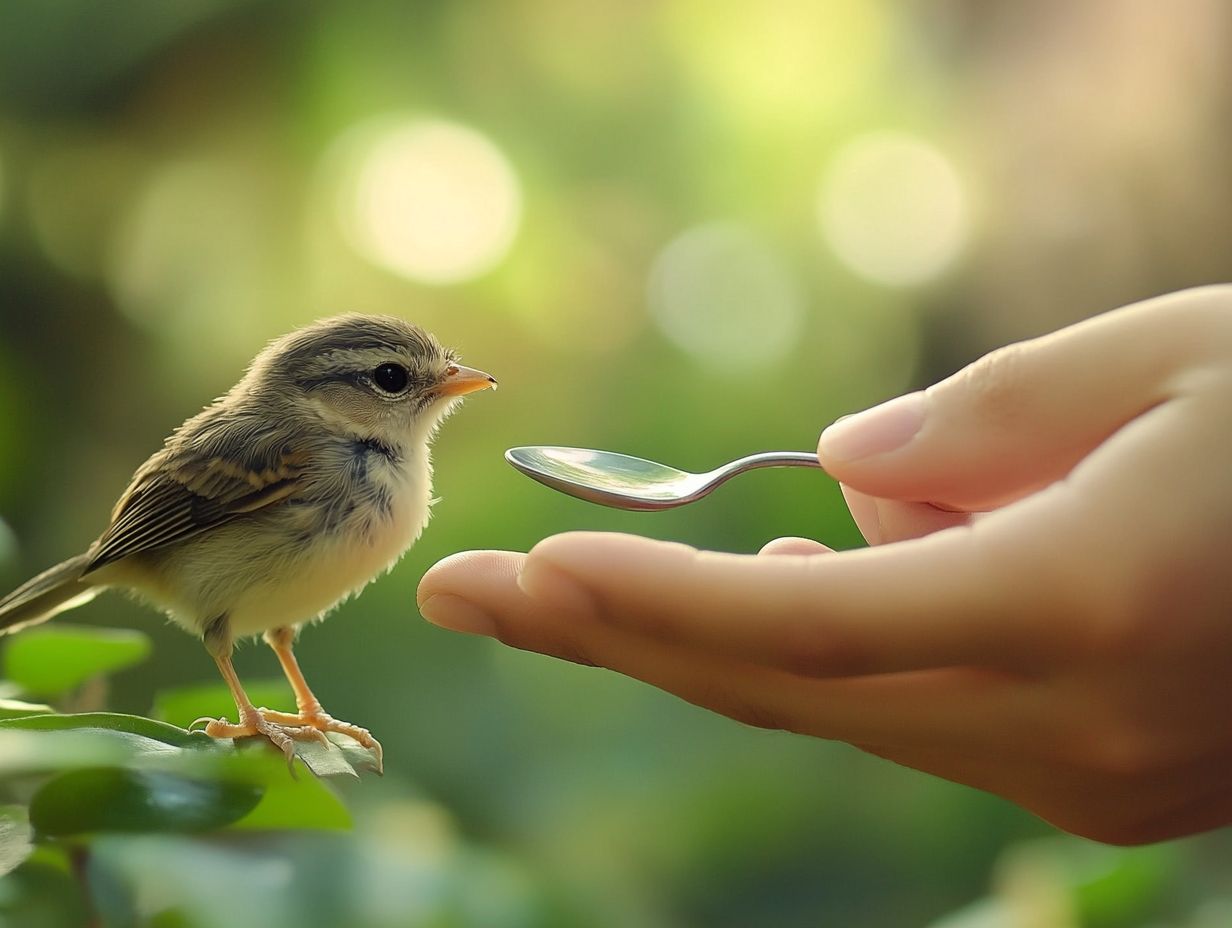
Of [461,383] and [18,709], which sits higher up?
[461,383]

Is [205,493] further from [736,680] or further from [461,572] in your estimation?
[736,680]

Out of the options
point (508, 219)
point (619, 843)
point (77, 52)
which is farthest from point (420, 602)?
point (77, 52)

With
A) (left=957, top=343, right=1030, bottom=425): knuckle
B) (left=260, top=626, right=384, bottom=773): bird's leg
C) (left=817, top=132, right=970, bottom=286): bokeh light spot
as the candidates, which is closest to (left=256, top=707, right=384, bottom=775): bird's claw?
(left=260, top=626, right=384, bottom=773): bird's leg

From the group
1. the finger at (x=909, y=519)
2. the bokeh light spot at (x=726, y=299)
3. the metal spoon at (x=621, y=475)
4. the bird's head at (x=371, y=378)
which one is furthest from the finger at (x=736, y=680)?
the bokeh light spot at (x=726, y=299)

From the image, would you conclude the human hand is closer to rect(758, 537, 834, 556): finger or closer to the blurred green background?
rect(758, 537, 834, 556): finger

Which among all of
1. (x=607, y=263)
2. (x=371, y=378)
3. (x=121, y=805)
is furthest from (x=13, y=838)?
(x=607, y=263)

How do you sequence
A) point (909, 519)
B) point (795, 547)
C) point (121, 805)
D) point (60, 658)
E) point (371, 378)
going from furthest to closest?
point (371, 378), point (909, 519), point (795, 547), point (60, 658), point (121, 805)
